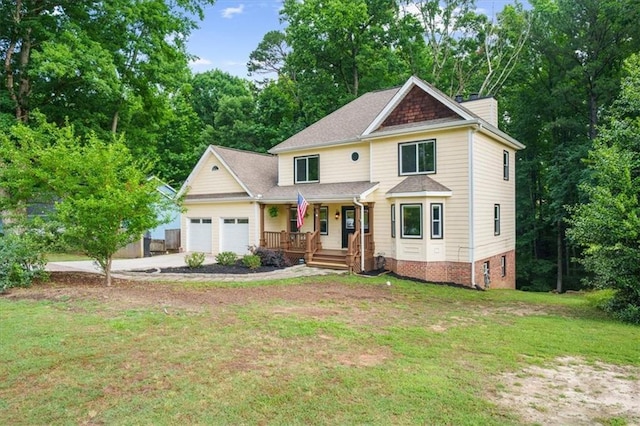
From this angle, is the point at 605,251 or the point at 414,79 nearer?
the point at 605,251

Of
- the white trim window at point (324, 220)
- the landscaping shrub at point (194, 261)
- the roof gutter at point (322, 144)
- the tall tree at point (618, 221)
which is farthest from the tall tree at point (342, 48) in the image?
the tall tree at point (618, 221)

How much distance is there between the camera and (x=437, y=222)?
583 inches

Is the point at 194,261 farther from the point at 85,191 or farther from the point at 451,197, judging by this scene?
the point at 451,197

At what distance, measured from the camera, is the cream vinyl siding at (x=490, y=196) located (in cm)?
1498

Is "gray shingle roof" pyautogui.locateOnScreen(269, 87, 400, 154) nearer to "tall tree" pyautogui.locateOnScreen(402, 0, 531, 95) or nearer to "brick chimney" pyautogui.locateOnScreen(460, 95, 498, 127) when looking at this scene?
"brick chimney" pyautogui.locateOnScreen(460, 95, 498, 127)

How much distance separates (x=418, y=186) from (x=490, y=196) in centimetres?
363

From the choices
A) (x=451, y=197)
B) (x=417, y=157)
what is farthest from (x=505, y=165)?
(x=417, y=157)

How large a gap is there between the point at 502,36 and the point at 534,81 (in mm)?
4575

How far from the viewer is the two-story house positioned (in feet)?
48.3

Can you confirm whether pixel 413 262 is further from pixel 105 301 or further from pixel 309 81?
pixel 309 81

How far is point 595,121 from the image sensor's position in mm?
22062

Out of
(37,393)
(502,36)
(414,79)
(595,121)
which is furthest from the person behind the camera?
(502,36)

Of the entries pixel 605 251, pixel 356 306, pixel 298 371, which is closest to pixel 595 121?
pixel 605 251

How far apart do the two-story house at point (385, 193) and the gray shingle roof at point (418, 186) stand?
43 mm
